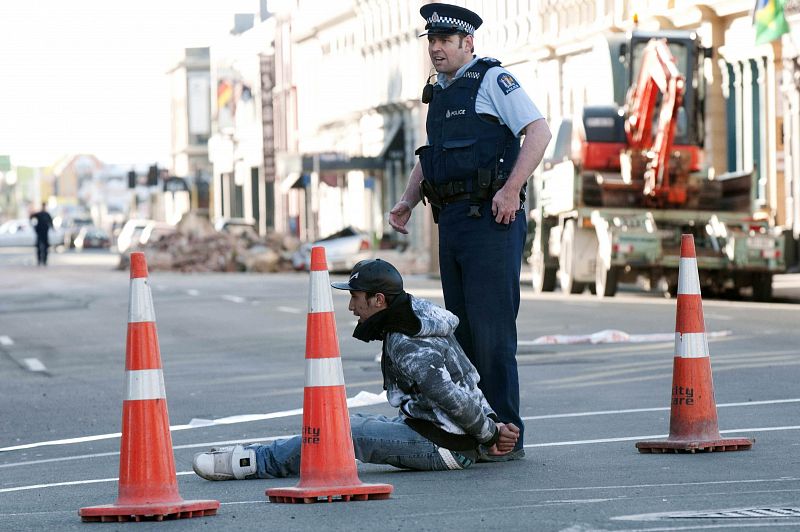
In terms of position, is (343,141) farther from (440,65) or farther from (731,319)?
(440,65)

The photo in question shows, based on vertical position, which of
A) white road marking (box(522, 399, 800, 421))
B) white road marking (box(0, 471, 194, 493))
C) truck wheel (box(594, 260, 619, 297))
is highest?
truck wheel (box(594, 260, 619, 297))

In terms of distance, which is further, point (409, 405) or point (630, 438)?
point (630, 438)

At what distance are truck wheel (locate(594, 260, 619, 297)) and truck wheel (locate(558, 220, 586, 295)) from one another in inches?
24.2

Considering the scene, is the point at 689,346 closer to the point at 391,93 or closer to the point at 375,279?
the point at 375,279

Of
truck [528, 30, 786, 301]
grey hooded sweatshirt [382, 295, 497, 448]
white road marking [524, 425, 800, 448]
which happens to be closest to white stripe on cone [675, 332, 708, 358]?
white road marking [524, 425, 800, 448]

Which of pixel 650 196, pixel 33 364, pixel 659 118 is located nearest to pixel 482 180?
pixel 33 364

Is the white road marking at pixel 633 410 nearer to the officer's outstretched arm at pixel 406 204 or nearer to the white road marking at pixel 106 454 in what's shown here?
the white road marking at pixel 106 454

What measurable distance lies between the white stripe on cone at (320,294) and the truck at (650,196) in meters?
20.4

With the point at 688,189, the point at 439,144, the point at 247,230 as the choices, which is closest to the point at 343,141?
the point at 247,230

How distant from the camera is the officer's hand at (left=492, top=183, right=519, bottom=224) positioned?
27.5 feet

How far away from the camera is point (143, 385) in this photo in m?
6.93

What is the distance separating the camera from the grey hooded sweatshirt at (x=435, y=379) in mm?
7867

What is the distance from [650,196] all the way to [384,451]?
20830 mm

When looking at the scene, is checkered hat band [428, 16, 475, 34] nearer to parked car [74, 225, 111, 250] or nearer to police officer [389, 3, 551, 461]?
police officer [389, 3, 551, 461]
